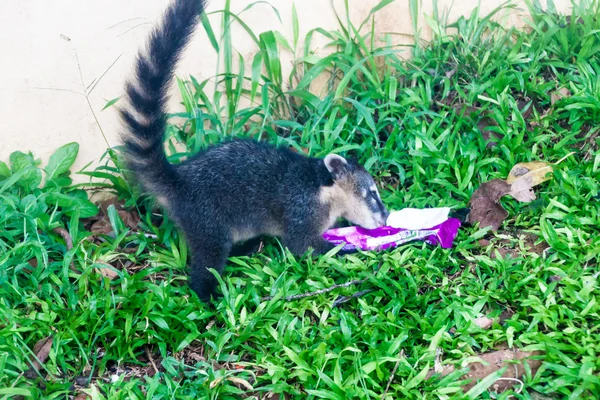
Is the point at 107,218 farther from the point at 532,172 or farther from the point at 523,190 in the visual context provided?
the point at 532,172

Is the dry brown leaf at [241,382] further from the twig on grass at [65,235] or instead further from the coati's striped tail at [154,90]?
the twig on grass at [65,235]

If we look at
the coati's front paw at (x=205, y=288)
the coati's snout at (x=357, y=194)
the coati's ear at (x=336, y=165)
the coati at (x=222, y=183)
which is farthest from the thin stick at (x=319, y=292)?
the coati's ear at (x=336, y=165)

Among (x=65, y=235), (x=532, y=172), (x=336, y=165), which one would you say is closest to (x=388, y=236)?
(x=336, y=165)

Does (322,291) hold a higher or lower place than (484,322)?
higher

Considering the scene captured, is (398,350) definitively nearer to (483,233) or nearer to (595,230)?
(483,233)

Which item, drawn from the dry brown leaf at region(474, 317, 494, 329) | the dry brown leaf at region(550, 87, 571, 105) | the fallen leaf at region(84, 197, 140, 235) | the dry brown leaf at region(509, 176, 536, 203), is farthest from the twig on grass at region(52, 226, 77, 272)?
the dry brown leaf at region(550, 87, 571, 105)

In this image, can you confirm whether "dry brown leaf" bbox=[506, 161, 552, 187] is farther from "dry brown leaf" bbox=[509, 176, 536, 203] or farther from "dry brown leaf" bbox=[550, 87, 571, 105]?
"dry brown leaf" bbox=[550, 87, 571, 105]

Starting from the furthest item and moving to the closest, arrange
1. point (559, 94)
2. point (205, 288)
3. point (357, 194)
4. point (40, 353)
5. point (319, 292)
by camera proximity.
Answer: point (559, 94)
point (357, 194)
point (205, 288)
point (319, 292)
point (40, 353)
